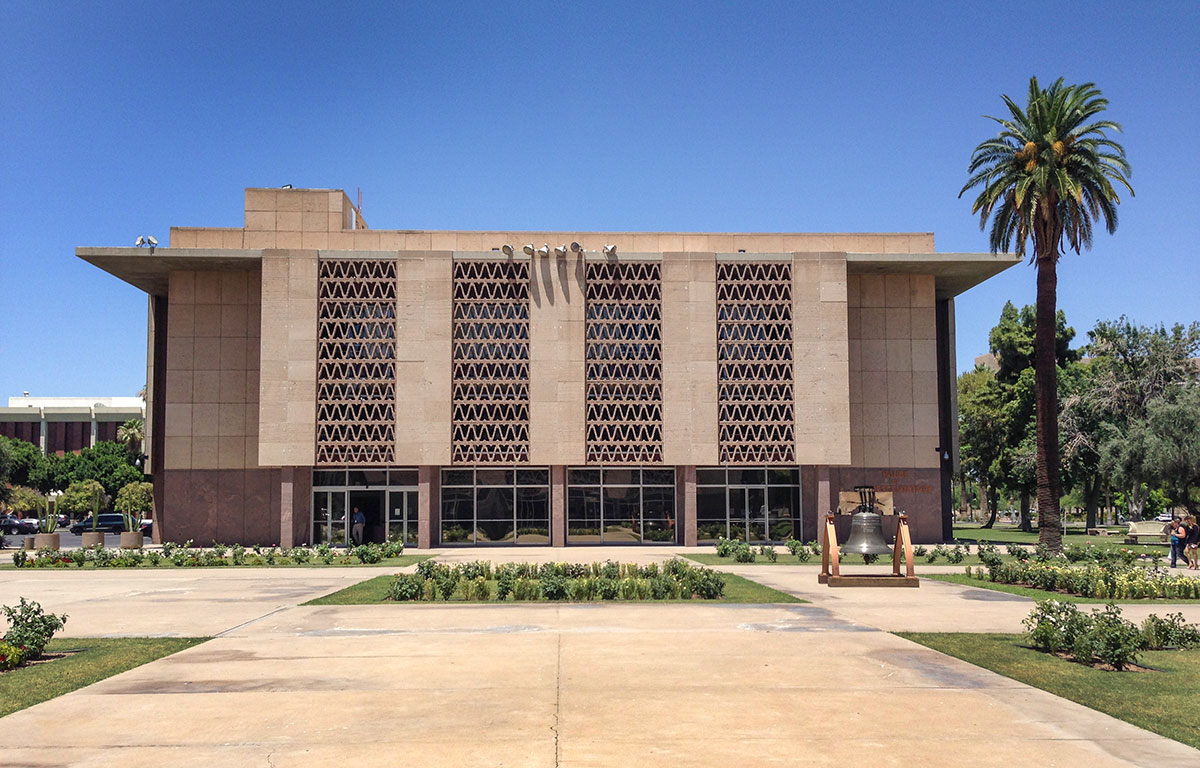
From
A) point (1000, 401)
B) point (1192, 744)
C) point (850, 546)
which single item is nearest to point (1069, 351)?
point (1000, 401)

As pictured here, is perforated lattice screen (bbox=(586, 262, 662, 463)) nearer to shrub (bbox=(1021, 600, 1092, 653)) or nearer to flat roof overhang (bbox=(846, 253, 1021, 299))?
flat roof overhang (bbox=(846, 253, 1021, 299))

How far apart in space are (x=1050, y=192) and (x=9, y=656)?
35.2 meters

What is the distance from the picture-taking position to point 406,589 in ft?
73.5

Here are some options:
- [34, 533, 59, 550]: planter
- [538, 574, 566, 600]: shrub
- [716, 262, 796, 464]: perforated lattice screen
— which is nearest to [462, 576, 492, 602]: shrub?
[538, 574, 566, 600]: shrub

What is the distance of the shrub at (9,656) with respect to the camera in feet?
43.8

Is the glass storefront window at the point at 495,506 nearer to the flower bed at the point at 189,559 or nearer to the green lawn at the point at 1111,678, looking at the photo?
the flower bed at the point at 189,559

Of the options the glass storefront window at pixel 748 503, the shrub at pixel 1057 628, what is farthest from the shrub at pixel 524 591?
the glass storefront window at pixel 748 503

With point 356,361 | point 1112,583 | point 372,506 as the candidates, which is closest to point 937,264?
point 1112,583

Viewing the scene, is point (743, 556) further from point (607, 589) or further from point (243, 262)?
point (243, 262)

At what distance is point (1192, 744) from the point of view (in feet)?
30.7

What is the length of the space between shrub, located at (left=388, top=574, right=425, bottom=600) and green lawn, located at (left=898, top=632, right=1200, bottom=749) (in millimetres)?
11135

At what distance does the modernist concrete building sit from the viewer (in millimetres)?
44062

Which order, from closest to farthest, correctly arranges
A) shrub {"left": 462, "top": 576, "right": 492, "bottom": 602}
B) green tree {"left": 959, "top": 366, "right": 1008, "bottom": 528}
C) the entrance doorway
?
shrub {"left": 462, "top": 576, "right": 492, "bottom": 602} < the entrance doorway < green tree {"left": 959, "top": 366, "right": 1008, "bottom": 528}

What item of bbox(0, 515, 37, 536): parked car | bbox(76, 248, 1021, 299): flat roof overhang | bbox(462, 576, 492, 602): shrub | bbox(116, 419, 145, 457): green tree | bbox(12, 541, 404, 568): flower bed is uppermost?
bbox(76, 248, 1021, 299): flat roof overhang
